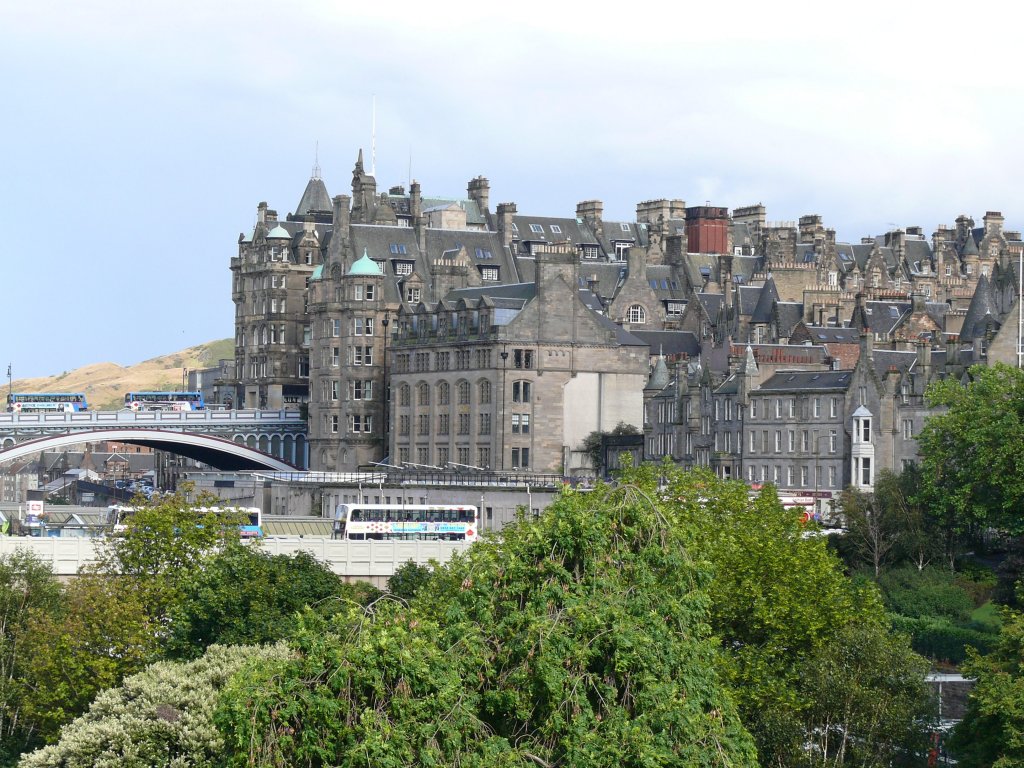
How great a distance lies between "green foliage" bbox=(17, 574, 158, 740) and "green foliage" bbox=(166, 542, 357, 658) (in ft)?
4.46

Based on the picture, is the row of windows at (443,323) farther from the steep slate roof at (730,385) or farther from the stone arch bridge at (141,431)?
the steep slate roof at (730,385)

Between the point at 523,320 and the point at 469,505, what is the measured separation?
2011 cm

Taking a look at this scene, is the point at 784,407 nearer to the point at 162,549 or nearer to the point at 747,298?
the point at 747,298

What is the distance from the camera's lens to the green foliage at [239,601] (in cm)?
7262

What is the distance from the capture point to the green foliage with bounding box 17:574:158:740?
72.6 metres

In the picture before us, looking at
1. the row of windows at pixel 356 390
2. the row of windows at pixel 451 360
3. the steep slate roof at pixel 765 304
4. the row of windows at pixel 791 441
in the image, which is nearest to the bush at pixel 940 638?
the row of windows at pixel 791 441

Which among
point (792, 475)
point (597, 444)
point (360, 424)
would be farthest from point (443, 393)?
point (792, 475)

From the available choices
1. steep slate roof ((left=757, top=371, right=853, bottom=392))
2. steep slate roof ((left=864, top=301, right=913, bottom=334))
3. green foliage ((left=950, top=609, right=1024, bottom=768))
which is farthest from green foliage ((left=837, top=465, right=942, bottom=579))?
steep slate roof ((left=864, top=301, right=913, bottom=334))

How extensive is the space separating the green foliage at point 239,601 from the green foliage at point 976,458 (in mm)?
42930

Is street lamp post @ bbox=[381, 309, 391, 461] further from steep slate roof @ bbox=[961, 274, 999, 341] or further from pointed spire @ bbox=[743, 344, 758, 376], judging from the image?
steep slate roof @ bbox=[961, 274, 999, 341]

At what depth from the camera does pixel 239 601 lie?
2926 inches

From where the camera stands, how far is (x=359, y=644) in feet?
157

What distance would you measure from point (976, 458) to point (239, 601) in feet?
162

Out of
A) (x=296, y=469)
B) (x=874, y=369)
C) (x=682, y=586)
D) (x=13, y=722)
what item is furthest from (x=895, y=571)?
(x=296, y=469)
